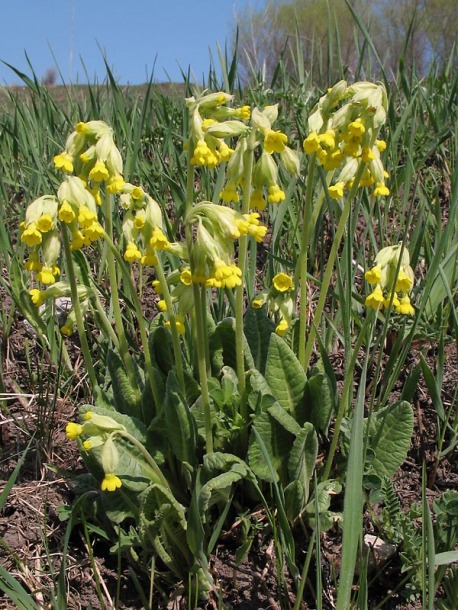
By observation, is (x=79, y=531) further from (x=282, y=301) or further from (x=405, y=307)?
(x=405, y=307)

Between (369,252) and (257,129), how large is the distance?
155cm

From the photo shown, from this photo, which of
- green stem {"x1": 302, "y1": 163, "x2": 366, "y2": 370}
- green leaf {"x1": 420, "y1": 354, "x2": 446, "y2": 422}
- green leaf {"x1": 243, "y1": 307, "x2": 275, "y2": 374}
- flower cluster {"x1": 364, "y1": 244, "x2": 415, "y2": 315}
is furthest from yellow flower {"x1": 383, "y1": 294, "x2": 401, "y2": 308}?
green leaf {"x1": 243, "y1": 307, "x2": 275, "y2": 374}

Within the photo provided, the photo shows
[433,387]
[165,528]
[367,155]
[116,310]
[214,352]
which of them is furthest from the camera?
[214,352]

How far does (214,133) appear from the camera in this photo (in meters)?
1.83

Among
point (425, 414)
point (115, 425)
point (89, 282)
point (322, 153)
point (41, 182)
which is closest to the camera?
point (115, 425)

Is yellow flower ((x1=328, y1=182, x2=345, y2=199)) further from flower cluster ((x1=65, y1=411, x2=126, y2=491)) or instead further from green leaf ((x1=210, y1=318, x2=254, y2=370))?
flower cluster ((x1=65, y1=411, x2=126, y2=491))

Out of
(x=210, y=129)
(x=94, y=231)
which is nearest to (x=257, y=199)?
(x=210, y=129)

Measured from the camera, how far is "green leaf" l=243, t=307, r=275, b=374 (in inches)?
93.2

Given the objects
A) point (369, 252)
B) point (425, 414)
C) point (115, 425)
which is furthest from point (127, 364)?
point (369, 252)

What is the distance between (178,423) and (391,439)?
2.34 feet

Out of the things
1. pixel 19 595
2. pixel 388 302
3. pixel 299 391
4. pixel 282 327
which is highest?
pixel 388 302

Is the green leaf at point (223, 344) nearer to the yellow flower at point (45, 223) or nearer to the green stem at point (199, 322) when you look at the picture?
the green stem at point (199, 322)

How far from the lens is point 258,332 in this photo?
2391mm

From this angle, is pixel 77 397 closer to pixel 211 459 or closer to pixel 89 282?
pixel 89 282
